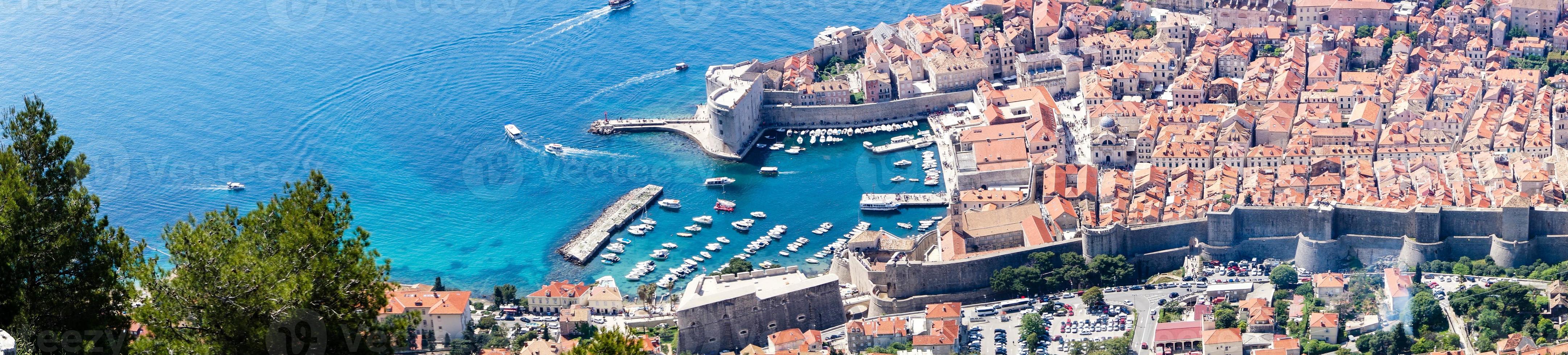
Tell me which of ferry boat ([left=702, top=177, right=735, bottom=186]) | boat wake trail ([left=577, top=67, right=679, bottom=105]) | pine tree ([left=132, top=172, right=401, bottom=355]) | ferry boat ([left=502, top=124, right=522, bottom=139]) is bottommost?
pine tree ([left=132, top=172, right=401, bottom=355])

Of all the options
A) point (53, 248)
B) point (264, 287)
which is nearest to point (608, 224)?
point (53, 248)

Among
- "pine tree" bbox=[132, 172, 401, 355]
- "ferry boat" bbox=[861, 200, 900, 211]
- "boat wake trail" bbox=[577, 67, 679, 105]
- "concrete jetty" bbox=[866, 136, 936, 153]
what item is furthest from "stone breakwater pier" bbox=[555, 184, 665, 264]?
"pine tree" bbox=[132, 172, 401, 355]

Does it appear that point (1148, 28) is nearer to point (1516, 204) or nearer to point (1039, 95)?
point (1039, 95)

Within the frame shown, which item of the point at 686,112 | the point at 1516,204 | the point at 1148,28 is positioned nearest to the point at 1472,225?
the point at 1516,204

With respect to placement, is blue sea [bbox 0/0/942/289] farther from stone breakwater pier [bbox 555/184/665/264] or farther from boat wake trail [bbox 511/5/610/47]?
stone breakwater pier [bbox 555/184/665/264]

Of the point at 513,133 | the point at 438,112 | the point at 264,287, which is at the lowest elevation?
the point at 264,287

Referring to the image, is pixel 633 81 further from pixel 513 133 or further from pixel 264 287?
pixel 264 287
